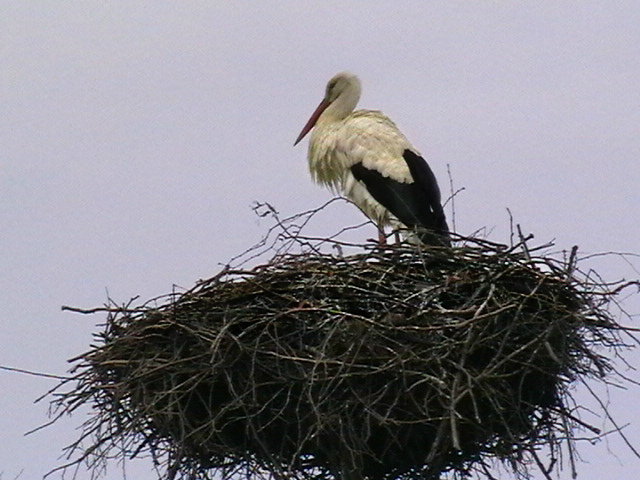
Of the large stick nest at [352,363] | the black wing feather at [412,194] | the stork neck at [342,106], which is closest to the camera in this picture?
the large stick nest at [352,363]

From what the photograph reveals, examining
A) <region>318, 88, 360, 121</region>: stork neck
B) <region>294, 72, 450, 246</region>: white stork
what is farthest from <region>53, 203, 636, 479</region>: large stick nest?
<region>318, 88, 360, 121</region>: stork neck

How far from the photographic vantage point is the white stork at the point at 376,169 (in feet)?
25.4

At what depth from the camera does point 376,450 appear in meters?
6.44

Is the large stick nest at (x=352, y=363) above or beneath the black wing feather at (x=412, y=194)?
beneath

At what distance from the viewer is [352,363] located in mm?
5891

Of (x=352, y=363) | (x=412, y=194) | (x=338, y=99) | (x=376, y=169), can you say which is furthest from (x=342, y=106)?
(x=352, y=363)

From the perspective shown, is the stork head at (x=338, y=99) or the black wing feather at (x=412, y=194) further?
the stork head at (x=338, y=99)

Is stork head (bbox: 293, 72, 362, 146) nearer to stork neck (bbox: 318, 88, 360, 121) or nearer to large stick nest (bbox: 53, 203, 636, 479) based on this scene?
stork neck (bbox: 318, 88, 360, 121)

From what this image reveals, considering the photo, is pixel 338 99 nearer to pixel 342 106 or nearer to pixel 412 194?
pixel 342 106

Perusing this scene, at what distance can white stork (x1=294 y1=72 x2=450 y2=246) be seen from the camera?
775 centimetres

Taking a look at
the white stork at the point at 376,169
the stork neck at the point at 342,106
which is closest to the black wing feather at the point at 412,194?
the white stork at the point at 376,169

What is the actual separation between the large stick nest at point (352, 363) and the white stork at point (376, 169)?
118 cm

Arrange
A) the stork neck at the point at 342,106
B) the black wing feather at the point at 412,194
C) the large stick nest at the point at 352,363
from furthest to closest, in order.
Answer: the stork neck at the point at 342,106, the black wing feather at the point at 412,194, the large stick nest at the point at 352,363

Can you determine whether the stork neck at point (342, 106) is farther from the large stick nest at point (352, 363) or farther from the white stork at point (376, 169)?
the large stick nest at point (352, 363)
